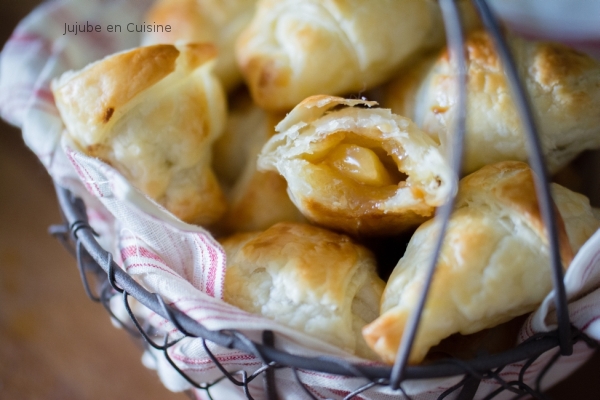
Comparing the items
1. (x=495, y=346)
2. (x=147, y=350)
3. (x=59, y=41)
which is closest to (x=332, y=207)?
(x=495, y=346)

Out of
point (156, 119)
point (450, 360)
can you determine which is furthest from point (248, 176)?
point (450, 360)

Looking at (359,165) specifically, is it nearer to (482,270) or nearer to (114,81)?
(482,270)

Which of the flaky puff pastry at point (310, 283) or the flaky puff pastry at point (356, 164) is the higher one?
the flaky puff pastry at point (356, 164)

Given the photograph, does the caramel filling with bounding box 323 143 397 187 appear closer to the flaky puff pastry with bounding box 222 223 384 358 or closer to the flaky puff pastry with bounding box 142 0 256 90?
the flaky puff pastry with bounding box 222 223 384 358

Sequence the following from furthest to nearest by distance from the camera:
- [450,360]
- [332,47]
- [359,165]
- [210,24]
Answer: [210,24], [332,47], [359,165], [450,360]

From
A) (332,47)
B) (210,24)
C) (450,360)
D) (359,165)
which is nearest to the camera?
(450,360)

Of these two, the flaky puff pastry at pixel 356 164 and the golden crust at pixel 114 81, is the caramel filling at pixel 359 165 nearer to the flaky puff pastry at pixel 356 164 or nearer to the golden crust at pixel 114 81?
the flaky puff pastry at pixel 356 164

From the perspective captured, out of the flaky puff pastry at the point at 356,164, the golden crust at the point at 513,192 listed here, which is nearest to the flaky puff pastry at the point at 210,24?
the flaky puff pastry at the point at 356,164
